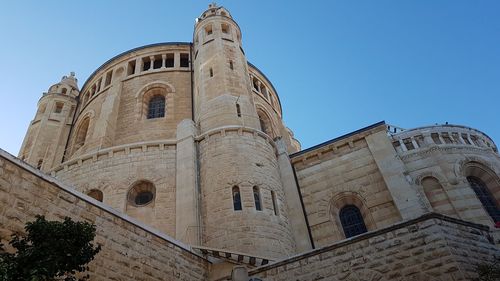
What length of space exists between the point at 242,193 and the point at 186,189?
94.7 inches

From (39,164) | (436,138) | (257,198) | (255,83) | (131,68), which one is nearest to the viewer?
(257,198)

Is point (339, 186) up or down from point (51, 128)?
down

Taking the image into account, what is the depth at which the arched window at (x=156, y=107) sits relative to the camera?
24125mm

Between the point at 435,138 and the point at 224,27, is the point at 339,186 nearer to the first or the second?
the point at 435,138

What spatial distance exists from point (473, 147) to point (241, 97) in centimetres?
1098

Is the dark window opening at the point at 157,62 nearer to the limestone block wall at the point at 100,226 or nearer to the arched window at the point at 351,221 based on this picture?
the arched window at the point at 351,221

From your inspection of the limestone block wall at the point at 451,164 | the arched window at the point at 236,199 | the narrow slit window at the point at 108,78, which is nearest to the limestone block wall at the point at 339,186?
the limestone block wall at the point at 451,164

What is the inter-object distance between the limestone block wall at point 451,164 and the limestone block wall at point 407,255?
20.3ft

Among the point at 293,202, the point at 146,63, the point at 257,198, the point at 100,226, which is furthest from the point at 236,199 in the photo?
the point at 146,63

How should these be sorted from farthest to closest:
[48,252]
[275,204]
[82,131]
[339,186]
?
[82,131] → [339,186] → [275,204] → [48,252]

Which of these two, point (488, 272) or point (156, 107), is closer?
point (488, 272)

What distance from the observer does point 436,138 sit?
17.8m

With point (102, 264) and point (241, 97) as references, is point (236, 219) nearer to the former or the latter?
point (102, 264)

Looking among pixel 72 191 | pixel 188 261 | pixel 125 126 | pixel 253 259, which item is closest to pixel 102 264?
pixel 72 191
